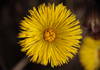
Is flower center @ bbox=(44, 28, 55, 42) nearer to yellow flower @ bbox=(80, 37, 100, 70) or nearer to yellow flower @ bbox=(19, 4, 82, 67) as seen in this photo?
yellow flower @ bbox=(19, 4, 82, 67)

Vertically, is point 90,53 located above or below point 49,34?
below

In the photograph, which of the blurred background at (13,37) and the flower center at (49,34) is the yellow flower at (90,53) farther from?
the flower center at (49,34)

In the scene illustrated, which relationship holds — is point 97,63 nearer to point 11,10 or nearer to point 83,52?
point 83,52

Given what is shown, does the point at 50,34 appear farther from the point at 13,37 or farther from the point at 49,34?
the point at 13,37

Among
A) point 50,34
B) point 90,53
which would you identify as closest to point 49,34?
point 50,34

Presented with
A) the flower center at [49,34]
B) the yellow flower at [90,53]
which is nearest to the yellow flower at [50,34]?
the flower center at [49,34]

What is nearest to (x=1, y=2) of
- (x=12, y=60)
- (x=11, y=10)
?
(x=11, y=10)
